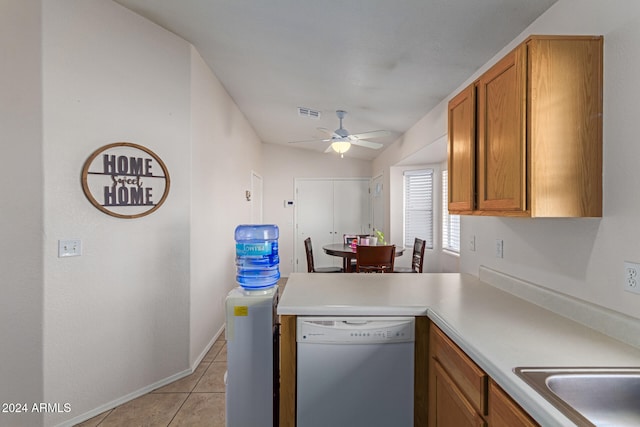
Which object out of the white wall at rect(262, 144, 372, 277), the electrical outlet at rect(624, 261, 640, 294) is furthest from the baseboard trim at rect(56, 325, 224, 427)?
the white wall at rect(262, 144, 372, 277)

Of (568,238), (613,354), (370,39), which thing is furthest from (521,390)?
(370,39)

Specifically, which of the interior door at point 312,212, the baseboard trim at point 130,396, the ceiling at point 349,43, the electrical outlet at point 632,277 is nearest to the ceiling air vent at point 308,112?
the ceiling at point 349,43

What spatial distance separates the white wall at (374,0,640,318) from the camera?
117 cm

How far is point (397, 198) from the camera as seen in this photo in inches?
203

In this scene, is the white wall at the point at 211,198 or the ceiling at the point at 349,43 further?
the white wall at the point at 211,198

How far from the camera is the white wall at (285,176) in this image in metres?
6.41

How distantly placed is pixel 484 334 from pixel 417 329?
39 centimetres

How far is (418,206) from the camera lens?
4977 millimetres

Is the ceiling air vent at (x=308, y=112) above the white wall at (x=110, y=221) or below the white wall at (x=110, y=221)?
above

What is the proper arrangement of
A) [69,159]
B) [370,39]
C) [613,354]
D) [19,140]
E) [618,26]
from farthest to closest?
[370,39], [69,159], [19,140], [618,26], [613,354]

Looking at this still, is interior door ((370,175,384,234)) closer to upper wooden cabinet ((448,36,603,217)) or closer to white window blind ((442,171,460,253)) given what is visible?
white window blind ((442,171,460,253))

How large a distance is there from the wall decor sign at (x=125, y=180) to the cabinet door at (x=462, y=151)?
2.08 meters

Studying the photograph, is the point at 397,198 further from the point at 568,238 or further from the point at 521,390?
the point at 521,390

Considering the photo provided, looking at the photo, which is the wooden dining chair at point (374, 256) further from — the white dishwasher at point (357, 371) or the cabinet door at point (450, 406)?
the cabinet door at point (450, 406)
